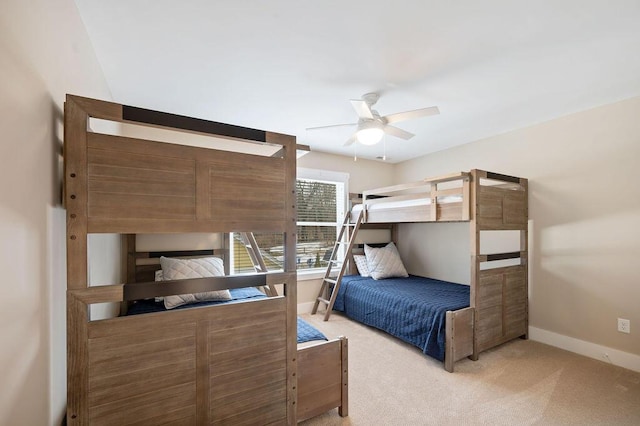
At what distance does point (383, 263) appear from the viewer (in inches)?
164

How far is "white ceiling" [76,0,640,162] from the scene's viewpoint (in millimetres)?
1512

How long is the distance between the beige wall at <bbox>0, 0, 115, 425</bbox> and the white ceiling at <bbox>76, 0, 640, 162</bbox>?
56 centimetres

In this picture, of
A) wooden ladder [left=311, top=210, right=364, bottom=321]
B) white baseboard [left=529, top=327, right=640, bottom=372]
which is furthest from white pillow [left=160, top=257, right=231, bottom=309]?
white baseboard [left=529, top=327, right=640, bottom=372]

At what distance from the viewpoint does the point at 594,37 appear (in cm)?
172

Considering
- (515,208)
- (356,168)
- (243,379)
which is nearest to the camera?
(243,379)

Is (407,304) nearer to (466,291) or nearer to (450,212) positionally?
(466,291)

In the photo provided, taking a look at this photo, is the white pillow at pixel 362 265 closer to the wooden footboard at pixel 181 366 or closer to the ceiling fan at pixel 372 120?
the ceiling fan at pixel 372 120

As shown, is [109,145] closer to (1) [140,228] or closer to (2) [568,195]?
(1) [140,228]

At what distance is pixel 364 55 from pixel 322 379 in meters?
2.19

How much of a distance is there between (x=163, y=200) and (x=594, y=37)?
8.63 feet

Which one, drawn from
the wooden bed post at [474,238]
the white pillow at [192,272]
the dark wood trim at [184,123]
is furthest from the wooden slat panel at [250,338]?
the wooden bed post at [474,238]

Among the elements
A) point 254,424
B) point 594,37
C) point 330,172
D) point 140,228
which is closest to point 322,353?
point 254,424

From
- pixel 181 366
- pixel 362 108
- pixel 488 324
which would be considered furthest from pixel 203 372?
pixel 488 324

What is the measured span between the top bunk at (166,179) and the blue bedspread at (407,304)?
198cm
